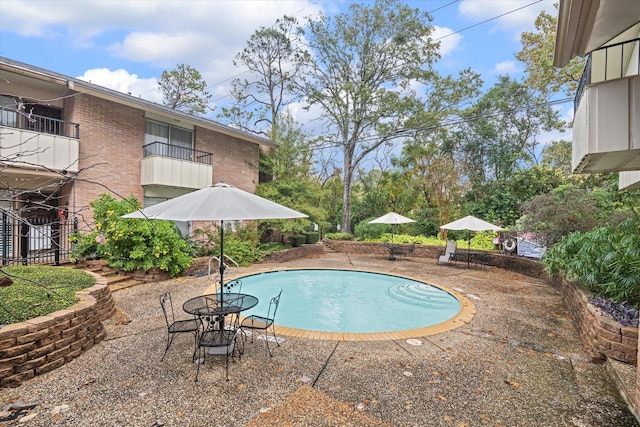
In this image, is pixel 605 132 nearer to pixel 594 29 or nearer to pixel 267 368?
pixel 594 29

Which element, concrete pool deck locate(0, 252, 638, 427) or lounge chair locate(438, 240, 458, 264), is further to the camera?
lounge chair locate(438, 240, 458, 264)

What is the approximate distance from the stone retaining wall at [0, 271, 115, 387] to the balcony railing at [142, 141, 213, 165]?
29.6ft

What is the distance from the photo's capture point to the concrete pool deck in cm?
320

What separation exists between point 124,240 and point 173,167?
500 cm

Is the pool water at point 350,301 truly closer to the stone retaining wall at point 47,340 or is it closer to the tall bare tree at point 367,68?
the stone retaining wall at point 47,340

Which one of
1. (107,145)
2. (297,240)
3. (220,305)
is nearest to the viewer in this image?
(220,305)

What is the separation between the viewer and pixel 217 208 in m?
4.37

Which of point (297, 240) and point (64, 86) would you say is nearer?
point (64, 86)

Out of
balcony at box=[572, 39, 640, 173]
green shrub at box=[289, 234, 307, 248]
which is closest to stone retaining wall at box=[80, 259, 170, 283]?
green shrub at box=[289, 234, 307, 248]

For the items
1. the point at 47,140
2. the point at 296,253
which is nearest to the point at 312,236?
the point at 296,253

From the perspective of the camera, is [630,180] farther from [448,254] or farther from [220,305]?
[220,305]

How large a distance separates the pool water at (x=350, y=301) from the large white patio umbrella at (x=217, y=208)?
126 inches

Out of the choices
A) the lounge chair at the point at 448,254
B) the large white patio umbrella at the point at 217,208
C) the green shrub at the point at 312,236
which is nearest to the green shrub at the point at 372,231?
the green shrub at the point at 312,236

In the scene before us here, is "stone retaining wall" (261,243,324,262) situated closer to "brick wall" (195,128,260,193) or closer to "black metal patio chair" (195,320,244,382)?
"brick wall" (195,128,260,193)
